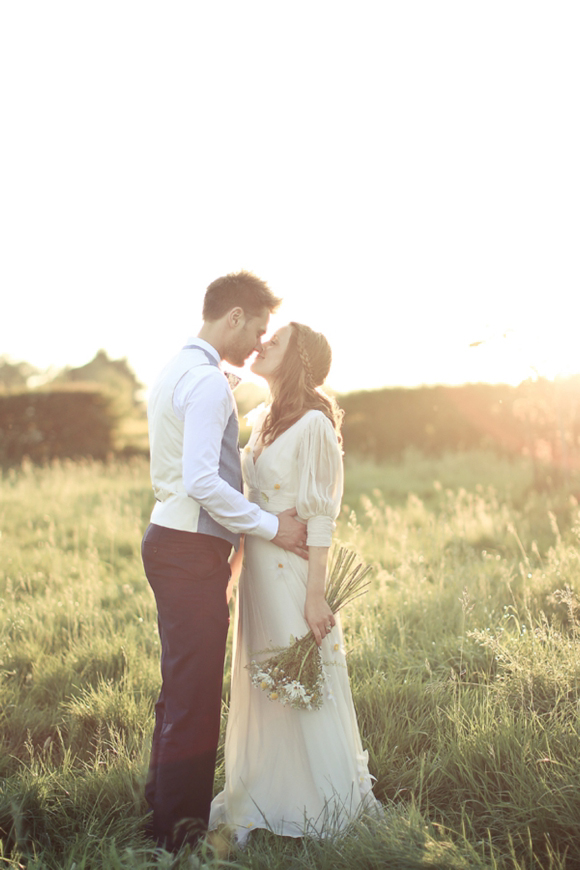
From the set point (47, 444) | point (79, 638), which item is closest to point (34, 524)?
point (79, 638)

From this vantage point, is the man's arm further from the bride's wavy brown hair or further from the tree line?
the tree line

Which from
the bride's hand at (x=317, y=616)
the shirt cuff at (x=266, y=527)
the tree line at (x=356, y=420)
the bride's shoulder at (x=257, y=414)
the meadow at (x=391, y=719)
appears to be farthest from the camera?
the tree line at (x=356, y=420)

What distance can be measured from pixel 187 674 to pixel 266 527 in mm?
646

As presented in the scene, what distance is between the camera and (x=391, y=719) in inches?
126

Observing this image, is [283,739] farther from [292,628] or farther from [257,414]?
[257,414]

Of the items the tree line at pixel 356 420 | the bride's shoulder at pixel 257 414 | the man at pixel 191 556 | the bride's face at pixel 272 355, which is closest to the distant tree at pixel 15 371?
the tree line at pixel 356 420

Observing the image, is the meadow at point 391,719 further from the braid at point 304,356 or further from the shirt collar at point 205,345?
the shirt collar at point 205,345

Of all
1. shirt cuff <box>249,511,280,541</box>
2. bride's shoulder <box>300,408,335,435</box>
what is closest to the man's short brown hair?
bride's shoulder <box>300,408,335,435</box>

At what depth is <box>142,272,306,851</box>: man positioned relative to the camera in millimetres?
2416

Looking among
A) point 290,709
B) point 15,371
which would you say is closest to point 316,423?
point 290,709

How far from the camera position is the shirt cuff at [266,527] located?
2.58 metres

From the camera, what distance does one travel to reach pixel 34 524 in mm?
8281

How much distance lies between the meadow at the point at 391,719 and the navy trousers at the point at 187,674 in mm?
175

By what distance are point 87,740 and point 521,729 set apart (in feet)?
7.23
